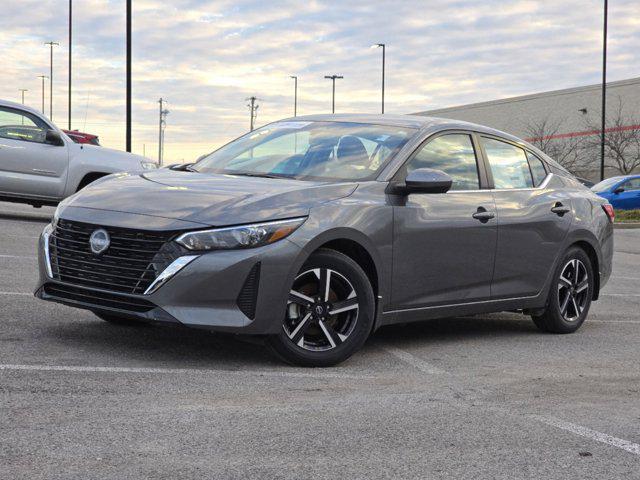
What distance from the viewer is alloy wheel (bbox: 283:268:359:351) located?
243 inches

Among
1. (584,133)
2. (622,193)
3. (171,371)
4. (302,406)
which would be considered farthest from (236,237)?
(584,133)

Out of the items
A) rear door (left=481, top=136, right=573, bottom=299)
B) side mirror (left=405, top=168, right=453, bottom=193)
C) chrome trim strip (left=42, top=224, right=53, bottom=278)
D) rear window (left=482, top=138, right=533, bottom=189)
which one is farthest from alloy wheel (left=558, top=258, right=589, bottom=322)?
chrome trim strip (left=42, top=224, right=53, bottom=278)

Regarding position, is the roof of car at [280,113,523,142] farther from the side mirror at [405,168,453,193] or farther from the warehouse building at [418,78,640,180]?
the warehouse building at [418,78,640,180]

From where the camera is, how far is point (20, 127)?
16.7 meters

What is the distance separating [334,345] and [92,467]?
2446 mm

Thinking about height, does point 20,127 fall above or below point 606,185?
above

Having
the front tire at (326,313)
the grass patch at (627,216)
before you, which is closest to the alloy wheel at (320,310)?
the front tire at (326,313)

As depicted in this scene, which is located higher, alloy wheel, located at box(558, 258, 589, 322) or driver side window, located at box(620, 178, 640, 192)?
driver side window, located at box(620, 178, 640, 192)

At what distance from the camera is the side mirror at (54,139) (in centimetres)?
1669

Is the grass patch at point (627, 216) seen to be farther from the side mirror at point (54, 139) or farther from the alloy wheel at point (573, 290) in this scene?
the alloy wheel at point (573, 290)

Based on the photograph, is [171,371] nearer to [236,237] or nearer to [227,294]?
[227,294]

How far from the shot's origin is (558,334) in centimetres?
845

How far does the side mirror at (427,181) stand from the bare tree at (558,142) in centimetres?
5147

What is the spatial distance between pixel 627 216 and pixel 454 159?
74.6 ft
